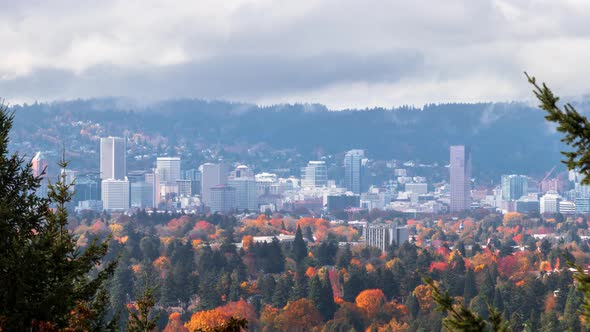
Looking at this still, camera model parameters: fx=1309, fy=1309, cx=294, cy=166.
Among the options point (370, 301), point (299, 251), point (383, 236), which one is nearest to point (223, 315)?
point (370, 301)

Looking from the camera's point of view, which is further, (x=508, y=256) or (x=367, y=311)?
(x=508, y=256)

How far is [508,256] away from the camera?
135375mm

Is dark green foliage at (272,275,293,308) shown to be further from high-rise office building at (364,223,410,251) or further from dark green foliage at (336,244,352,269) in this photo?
high-rise office building at (364,223,410,251)

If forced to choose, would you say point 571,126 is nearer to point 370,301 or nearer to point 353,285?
point 370,301

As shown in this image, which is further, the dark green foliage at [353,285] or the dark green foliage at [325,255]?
the dark green foliage at [325,255]

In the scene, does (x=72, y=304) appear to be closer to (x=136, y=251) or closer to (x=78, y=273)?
(x=78, y=273)

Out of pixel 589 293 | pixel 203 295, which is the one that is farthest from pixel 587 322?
pixel 203 295

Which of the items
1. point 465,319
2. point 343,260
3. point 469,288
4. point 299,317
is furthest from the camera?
point 343,260

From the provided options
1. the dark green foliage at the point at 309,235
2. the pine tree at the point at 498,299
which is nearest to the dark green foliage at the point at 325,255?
the dark green foliage at the point at 309,235

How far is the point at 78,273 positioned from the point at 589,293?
21.5ft

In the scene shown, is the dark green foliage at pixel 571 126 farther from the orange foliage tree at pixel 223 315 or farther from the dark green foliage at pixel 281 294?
the dark green foliage at pixel 281 294

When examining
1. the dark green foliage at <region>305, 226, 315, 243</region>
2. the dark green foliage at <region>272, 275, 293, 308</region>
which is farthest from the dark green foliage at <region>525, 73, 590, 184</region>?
the dark green foliage at <region>305, 226, 315, 243</region>

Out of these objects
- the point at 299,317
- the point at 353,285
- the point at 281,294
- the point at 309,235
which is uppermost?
the point at 309,235

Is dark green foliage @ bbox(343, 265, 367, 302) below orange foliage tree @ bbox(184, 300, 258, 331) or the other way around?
the other way around
